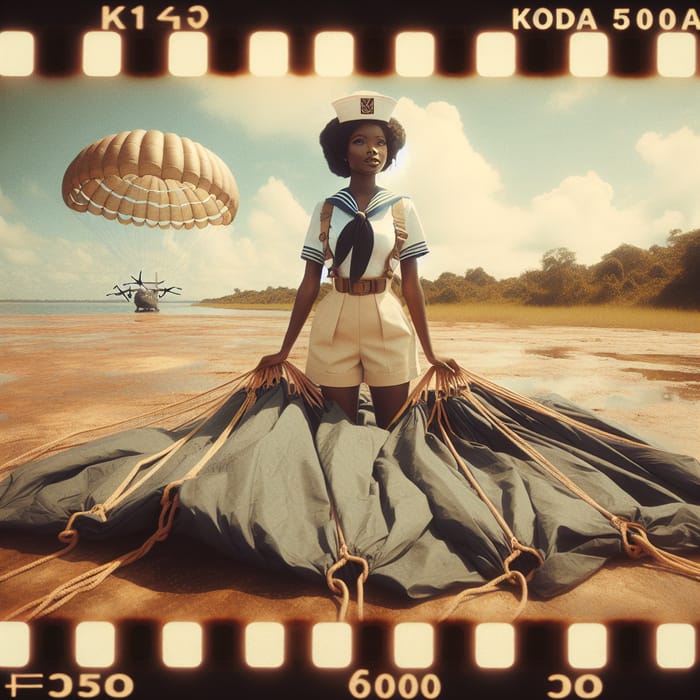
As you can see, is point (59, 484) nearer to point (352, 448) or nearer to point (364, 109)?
point (352, 448)

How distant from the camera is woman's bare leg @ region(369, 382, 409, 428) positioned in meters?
2.32

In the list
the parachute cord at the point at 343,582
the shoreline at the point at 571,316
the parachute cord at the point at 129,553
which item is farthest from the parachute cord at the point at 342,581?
the shoreline at the point at 571,316

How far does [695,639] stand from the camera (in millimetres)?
1149

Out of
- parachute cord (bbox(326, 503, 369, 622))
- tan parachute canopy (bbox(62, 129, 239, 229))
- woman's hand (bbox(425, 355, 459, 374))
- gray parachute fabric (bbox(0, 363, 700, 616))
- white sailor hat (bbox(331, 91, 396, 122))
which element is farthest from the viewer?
tan parachute canopy (bbox(62, 129, 239, 229))

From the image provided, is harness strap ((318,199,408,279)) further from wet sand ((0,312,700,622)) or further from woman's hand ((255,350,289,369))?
wet sand ((0,312,700,622))

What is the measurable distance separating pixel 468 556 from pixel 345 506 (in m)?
0.42

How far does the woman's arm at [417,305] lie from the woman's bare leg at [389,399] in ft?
0.62

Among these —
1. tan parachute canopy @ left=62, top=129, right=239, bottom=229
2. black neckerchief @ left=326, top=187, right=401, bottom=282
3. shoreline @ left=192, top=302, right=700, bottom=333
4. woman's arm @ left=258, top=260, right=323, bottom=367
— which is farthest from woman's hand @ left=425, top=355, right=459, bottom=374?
shoreline @ left=192, top=302, right=700, bottom=333

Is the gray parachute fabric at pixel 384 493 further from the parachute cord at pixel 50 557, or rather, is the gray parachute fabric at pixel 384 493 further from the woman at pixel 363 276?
the woman at pixel 363 276

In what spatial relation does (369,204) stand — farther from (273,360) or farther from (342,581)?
(342,581)

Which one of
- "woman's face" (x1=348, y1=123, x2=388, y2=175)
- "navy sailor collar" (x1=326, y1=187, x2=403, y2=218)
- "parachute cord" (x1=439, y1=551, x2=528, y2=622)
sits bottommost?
"parachute cord" (x1=439, y1=551, x2=528, y2=622)

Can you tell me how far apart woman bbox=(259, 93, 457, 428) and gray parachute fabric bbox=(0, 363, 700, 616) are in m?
0.15

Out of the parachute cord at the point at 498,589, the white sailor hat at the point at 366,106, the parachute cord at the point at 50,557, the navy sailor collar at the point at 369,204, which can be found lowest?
the parachute cord at the point at 498,589

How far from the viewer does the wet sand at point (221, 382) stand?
1410 mm
